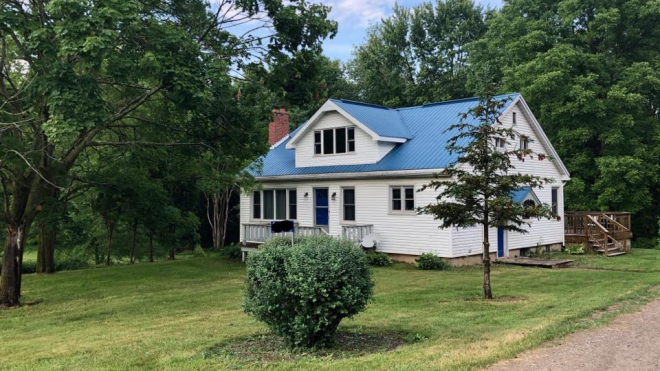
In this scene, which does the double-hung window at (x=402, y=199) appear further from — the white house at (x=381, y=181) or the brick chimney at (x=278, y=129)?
the brick chimney at (x=278, y=129)

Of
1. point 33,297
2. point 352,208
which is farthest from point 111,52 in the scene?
point 352,208

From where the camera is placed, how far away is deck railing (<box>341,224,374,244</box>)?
65.0 feet

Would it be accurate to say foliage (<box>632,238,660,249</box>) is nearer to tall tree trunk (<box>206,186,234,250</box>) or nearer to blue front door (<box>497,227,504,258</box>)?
blue front door (<box>497,227,504,258</box>)

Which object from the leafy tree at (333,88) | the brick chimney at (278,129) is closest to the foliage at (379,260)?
the brick chimney at (278,129)

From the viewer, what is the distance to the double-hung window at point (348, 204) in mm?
20906

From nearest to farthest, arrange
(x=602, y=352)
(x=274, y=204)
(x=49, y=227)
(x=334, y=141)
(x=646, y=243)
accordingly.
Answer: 1. (x=602, y=352)
2. (x=49, y=227)
3. (x=334, y=141)
4. (x=274, y=204)
5. (x=646, y=243)

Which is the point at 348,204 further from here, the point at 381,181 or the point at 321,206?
the point at 381,181

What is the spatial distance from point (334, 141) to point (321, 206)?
2675mm

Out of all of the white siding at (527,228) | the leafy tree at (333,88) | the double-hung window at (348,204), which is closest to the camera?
the white siding at (527,228)

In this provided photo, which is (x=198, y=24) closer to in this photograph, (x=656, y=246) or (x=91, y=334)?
(x=91, y=334)

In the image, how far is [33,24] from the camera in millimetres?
11203

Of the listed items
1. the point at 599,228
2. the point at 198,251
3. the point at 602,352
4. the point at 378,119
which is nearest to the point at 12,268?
the point at 602,352

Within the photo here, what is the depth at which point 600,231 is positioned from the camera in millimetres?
22609

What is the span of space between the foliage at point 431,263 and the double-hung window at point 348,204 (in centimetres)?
381
